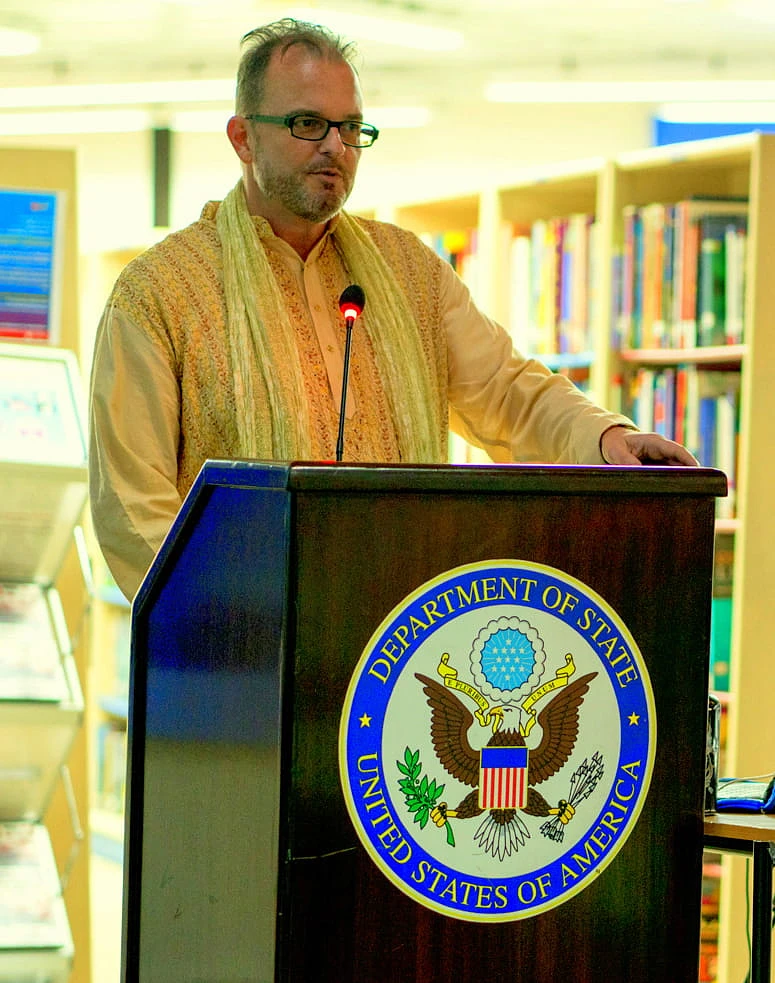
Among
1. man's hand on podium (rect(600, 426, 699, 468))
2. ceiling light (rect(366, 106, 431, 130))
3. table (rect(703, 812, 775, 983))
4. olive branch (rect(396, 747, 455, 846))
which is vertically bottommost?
table (rect(703, 812, 775, 983))

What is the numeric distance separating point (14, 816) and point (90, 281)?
3.45 m

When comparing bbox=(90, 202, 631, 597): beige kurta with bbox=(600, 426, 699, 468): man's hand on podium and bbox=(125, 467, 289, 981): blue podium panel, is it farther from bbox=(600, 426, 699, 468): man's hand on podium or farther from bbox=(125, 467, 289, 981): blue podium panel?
bbox=(125, 467, 289, 981): blue podium panel

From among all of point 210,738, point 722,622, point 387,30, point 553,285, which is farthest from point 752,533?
point 387,30

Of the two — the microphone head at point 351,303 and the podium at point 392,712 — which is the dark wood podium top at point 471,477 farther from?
the microphone head at point 351,303

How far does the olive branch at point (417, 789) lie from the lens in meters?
1.12

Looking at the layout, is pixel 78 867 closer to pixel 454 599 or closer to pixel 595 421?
pixel 595 421

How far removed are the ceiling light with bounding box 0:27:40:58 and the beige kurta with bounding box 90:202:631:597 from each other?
17.2 feet

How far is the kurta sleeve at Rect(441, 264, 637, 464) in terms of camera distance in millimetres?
1820

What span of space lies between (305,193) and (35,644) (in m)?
1.43

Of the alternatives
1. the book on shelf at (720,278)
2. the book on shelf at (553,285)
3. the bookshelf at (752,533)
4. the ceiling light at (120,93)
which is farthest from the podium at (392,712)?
the ceiling light at (120,93)

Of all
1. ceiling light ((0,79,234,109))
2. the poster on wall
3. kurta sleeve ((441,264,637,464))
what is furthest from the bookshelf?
ceiling light ((0,79,234,109))

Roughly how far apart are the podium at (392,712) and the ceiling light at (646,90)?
6059 millimetres

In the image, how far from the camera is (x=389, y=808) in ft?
3.66

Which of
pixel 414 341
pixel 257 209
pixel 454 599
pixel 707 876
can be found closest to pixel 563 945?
pixel 454 599
